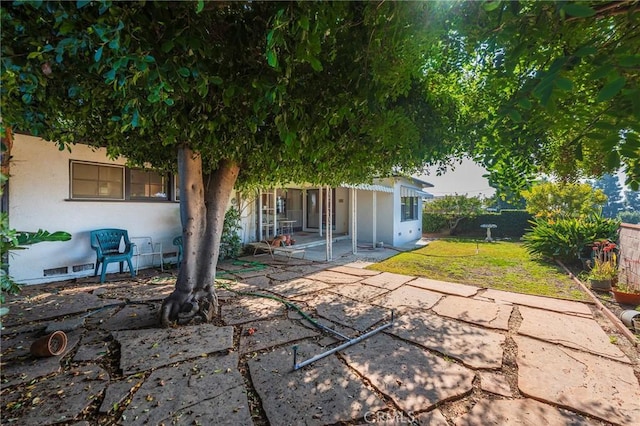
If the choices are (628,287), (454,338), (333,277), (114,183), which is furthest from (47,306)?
(628,287)

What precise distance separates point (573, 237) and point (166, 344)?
10.2 metres

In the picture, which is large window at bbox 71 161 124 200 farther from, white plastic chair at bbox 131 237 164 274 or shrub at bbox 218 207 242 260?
shrub at bbox 218 207 242 260

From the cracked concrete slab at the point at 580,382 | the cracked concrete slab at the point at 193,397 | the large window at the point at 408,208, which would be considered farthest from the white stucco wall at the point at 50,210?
the large window at the point at 408,208

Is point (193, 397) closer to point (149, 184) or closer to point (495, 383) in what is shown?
point (495, 383)

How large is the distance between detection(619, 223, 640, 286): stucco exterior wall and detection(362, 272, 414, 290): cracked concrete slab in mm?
3861

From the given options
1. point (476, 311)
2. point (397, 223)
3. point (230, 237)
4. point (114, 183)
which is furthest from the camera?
point (397, 223)

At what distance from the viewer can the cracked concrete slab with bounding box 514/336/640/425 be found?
2.20 m

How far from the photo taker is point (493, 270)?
737cm

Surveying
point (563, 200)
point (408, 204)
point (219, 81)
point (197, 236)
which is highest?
point (219, 81)

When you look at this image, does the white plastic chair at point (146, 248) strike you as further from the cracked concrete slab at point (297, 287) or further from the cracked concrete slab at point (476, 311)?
the cracked concrete slab at point (476, 311)

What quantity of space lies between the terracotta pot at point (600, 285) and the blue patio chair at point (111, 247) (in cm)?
971

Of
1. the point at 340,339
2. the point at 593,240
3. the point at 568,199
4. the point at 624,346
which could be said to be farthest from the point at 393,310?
the point at 568,199

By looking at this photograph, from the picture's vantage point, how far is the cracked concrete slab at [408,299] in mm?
4426

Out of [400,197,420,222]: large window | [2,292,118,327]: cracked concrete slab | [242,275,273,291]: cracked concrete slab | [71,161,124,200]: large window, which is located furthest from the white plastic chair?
[400,197,420,222]: large window
